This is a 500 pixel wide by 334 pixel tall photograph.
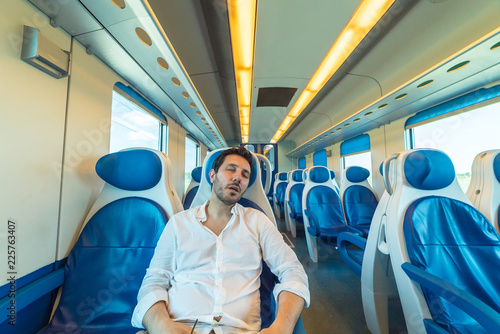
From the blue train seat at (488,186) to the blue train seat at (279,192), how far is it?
409 centimetres

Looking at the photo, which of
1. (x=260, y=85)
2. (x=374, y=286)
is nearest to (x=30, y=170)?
(x=374, y=286)

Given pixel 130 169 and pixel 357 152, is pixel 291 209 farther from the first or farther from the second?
pixel 130 169

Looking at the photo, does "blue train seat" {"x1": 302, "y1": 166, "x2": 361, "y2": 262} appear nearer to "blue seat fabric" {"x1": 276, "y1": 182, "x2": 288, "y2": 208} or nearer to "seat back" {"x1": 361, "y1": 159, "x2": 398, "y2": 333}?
"seat back" {"x1": 361, "y1": 159, "x2": 398, "y2": 333}

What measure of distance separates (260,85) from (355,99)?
189cm

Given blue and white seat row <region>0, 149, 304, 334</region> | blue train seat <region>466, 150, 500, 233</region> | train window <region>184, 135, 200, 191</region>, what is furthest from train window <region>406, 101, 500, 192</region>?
train window <region>184, 135, 200, 191</region>

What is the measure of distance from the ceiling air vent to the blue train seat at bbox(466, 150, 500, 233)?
2.43 metres

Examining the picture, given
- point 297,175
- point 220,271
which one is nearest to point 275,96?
point 297,175

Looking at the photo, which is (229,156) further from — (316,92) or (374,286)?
(316,92)

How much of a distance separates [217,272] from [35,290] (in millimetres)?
965

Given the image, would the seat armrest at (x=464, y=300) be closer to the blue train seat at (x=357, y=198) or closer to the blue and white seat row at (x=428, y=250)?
the blue and white seat row at (x=428, y=250)

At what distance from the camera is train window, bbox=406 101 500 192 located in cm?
225

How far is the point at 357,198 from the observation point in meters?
3.05

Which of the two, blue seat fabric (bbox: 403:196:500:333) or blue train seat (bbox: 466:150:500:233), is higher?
blue train seat (bbox: 466:150:500:233)

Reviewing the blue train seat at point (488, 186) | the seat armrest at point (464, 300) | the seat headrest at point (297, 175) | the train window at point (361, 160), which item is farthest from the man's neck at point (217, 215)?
the train window at point (361, 160)
